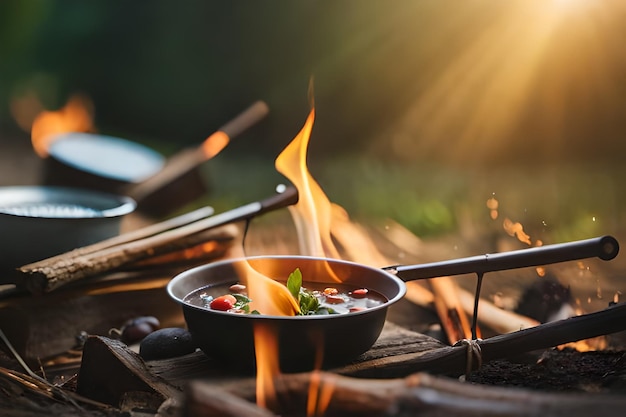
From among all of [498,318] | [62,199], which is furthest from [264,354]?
[62,199]

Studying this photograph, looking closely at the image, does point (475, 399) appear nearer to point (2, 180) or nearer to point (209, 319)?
point (209, 319)

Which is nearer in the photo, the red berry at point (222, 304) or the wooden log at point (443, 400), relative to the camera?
the wooden log at point (443, 400)

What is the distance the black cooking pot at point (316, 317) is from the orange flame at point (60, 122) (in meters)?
3.56

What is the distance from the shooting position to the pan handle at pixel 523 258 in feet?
9.45

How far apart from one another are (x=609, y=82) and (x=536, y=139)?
1112 millimetres

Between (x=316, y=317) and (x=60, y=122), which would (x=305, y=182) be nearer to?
(x=316, y=317)

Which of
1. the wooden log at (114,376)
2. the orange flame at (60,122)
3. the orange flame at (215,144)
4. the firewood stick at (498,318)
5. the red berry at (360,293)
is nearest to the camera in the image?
the wooden log at (114,376)

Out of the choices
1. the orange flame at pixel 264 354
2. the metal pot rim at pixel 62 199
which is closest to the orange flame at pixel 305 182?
the orange flame at pixel 264 354

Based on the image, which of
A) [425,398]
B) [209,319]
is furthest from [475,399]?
[209,319]

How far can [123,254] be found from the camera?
13.2 feet

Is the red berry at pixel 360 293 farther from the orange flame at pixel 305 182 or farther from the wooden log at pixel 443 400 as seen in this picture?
the wooden log at pixel 443 400

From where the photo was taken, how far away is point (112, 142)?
6.54m

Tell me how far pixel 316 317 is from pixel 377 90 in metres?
6.04

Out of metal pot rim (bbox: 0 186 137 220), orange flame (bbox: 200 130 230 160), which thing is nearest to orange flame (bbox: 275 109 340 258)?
metal pot rim (bbox: 0 186 137 220)
